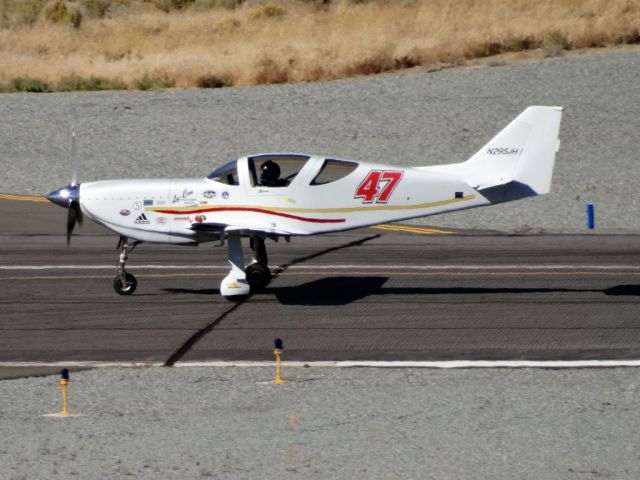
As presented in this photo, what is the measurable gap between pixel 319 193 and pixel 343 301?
1651 millimetres

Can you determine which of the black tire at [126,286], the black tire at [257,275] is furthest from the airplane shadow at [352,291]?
the black tire at [126,286]

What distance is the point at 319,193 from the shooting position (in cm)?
1744

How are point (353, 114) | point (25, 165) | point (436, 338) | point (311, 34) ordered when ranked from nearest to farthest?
point (436, 338) → point (25, 165) → point (353, 114) → point (311, 34)

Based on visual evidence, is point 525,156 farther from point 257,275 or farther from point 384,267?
point 257,275

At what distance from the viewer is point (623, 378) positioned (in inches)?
513

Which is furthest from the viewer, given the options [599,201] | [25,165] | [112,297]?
[25,165]

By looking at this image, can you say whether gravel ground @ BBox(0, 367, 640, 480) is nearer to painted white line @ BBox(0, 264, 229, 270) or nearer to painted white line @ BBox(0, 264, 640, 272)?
painted white line @ BBox(0, 264, 640, 272)

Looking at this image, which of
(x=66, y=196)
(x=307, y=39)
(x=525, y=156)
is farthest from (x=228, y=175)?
(x=307, y=39)

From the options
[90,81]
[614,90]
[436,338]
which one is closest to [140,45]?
[90,81]

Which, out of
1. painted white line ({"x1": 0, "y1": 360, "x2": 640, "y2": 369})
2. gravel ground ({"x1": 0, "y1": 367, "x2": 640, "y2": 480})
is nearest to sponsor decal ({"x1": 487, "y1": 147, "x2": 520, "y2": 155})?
painted white line ({"x1": 0, "y1": 360, "x2": 640, "y2": 369})

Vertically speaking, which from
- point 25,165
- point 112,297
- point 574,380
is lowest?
point 25,165

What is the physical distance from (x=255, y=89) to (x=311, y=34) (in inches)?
311

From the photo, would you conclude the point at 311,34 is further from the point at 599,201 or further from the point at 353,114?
the point at 599,201

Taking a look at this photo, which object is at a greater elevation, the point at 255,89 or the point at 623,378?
the point at 623,378
